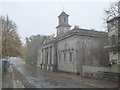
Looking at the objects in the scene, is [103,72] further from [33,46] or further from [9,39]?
[33,46]

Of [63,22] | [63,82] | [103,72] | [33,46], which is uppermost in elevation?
[63,22]

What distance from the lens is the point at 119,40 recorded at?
722 inches

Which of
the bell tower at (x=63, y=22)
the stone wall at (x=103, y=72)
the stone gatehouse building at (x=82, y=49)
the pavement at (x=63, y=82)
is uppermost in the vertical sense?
the bell tower at (x=63, y=22)

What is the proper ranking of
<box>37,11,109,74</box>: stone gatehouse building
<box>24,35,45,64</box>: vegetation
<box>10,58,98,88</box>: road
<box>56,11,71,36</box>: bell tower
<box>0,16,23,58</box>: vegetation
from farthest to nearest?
<box>24,35,45,64</box>: vegetation
<box>56,11,71,36</box>: bell tower
<box>37,11,109,74</box>: stone gatehouse building
<box>0,16,23,58</box>: vegetation
<box>10,58,98,88</box>: road

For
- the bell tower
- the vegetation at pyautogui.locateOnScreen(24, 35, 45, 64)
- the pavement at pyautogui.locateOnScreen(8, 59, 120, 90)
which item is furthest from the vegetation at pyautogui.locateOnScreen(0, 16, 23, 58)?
the vegetation at pyautogui.locateOnScreen(24, 35, 45, 64)

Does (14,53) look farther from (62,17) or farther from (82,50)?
(62,17)

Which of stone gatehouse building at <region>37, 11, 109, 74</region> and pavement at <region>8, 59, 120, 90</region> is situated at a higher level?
stone gatehouse building at <region>37, 11, 109, 74</region>

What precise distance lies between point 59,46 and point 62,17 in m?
9.92

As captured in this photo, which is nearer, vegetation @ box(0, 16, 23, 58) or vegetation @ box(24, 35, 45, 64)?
vegetation @ box(0, 16, 23, 58)

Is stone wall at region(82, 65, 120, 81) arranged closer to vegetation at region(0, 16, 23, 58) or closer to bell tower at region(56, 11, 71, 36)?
vegetation at region(0, 16, 23, 58)

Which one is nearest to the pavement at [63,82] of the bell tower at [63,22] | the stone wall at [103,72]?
the stone wall at [103,72]

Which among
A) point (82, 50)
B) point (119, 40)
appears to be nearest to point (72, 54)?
point (82, 50)

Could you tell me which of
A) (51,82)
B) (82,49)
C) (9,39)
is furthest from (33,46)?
(51,82)

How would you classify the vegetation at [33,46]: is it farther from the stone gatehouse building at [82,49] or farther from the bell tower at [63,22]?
the stone gatehouse building at [82,49]
